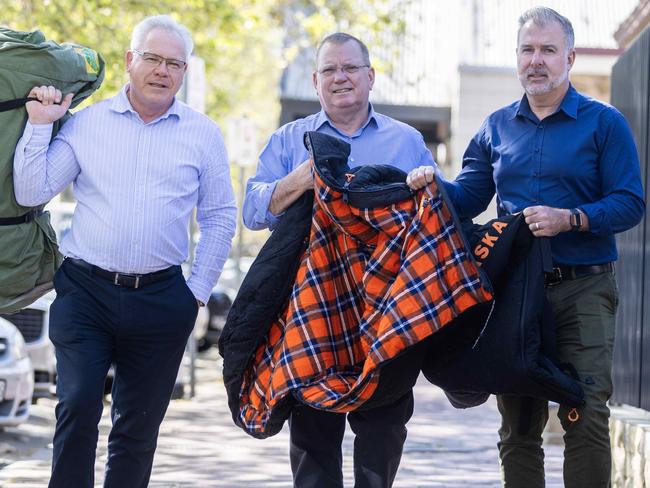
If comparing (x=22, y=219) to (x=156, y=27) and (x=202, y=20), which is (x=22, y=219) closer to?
(x=156, y=27)

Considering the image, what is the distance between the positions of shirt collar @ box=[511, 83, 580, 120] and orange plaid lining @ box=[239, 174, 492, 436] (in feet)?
2.55

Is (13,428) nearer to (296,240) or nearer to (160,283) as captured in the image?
(160,283)

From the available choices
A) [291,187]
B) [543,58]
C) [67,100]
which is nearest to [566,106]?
[543,58]

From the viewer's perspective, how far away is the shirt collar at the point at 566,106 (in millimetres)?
5504

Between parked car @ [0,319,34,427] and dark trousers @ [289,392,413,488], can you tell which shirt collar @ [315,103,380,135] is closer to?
dark trousers @ [289,392,413,488]

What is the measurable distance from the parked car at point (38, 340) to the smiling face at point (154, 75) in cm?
696

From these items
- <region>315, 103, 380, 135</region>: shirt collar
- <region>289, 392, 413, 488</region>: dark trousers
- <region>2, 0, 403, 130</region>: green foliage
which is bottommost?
<region>289, 392, 413, 488</region>: dark trousers

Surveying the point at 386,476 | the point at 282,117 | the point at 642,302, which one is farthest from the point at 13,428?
the point at 282,117

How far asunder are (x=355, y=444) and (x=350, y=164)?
46.8 inches

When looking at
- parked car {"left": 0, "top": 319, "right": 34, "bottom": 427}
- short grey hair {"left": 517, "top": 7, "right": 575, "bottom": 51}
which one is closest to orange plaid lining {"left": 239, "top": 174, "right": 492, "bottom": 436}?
short grey hair {"left": 517, "top": 7, "right": 575, "bottom": 51}

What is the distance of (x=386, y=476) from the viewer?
5.39 metres

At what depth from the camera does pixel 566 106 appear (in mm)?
5512

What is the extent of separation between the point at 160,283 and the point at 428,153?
1.31 metres

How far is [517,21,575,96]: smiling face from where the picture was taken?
5.44 meters
